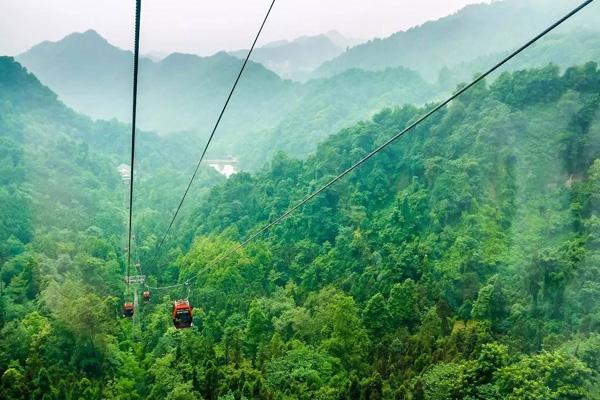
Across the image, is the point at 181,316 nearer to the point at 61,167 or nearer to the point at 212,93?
the point at 61,167

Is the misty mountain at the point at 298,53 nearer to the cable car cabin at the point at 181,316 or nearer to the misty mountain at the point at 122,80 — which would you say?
the misty mountain at the point at 122,80

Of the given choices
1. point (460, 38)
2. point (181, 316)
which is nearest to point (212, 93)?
point (460, 38)

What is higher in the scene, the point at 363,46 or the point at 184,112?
the point at 363,46

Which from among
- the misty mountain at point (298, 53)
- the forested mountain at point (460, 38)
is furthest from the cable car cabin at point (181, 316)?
the misty mountain at point (298, 53)

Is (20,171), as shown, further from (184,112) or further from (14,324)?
(184,112)

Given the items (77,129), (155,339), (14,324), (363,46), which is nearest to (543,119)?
(155,339)

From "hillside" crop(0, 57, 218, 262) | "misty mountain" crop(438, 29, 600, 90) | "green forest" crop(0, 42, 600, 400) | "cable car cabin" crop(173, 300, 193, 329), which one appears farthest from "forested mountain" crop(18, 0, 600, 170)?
"cable car cabin" crop(173, 300, 193, 329)
